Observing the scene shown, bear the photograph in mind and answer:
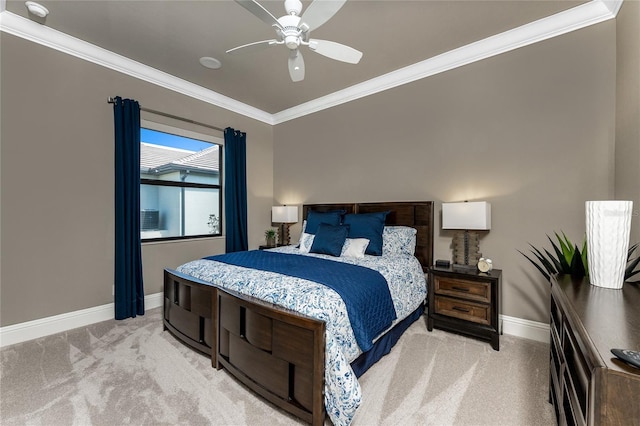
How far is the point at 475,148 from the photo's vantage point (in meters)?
3.06

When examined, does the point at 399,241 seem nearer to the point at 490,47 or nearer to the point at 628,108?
the point at 628,108

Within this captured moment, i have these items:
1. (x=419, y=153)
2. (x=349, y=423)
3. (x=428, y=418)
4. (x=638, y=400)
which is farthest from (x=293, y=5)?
(x=428, y=418)

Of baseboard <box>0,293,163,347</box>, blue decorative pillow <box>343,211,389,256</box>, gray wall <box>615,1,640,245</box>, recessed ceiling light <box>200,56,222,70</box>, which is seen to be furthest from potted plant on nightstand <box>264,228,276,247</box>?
gray wall <box>615,1,640,245</box>

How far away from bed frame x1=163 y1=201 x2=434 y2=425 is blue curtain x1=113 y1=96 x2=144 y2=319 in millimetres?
783

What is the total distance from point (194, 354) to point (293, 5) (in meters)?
2.79

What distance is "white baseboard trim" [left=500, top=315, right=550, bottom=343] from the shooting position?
2.65 meters

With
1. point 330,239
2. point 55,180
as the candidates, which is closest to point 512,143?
point 330,239

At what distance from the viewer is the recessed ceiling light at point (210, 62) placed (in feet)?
10.6

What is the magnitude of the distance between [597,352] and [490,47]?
3178 millimetres

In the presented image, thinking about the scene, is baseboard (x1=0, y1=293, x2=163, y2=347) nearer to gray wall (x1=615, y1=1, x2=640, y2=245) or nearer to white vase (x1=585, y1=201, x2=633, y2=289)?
white vase (x1=585, y1=201, x2=633, y2=289)

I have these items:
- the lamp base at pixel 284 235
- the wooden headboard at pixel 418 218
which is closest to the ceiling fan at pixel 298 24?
the wooden headboard at pixel 418 218

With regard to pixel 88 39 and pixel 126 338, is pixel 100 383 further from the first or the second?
pixel 88 39

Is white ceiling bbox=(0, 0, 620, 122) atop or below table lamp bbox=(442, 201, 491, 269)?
atop

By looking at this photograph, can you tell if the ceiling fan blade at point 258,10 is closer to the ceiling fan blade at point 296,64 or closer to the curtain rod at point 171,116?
the ceiling fan blade at point 296,64
